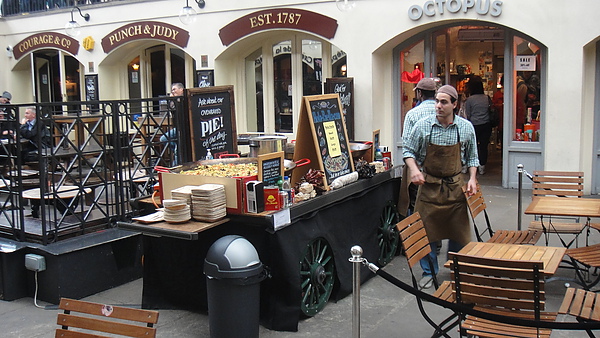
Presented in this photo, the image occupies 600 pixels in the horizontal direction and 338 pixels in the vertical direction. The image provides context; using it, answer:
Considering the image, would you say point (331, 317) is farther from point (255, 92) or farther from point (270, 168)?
point (255, 92)

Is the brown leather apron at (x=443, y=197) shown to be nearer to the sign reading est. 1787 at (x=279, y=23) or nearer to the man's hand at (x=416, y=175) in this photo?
the man's hand at (x=416, y=175)

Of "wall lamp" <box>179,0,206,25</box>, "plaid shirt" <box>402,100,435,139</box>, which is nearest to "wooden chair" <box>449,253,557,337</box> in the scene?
"plaid shirt" <box>402,100,435,139</box>

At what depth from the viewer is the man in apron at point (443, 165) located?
234 inches

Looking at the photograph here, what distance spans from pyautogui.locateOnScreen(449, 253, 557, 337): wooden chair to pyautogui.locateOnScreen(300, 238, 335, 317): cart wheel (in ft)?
5.73

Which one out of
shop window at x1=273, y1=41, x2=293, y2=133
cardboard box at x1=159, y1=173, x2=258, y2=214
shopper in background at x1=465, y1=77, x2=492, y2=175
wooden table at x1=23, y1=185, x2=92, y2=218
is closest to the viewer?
cardboard box at x1=159, y1=173, x2=258, y2=214

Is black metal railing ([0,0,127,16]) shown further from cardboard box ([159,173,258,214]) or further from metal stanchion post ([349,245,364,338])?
metal stanchion post ([349,245,364,338])

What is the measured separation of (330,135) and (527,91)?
6104 mm

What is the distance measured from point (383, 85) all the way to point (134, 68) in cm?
719

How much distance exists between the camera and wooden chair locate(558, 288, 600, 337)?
392 centimetres

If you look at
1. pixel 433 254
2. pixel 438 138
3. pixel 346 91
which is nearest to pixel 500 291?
pixel 438 138

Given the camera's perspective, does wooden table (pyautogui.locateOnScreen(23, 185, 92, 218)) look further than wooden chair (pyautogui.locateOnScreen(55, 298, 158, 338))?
Yes

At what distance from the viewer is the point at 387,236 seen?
23.3ft

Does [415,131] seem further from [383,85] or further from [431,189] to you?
[383,85]

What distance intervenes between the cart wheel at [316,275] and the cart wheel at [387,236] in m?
1.12
